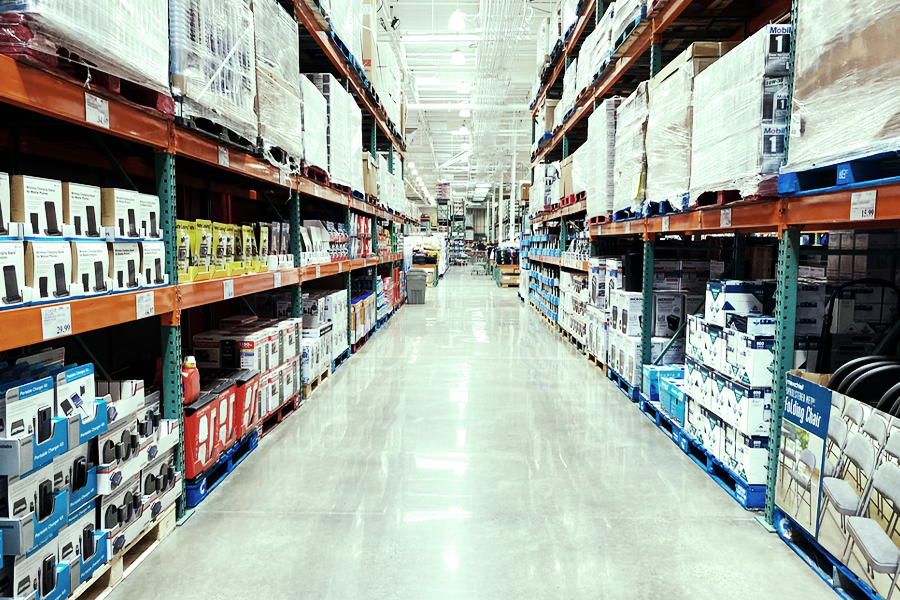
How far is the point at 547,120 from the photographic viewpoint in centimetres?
950

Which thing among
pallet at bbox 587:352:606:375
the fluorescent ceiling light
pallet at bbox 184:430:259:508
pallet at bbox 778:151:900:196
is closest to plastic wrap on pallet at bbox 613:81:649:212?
pallet at bbox 587:352:606:375

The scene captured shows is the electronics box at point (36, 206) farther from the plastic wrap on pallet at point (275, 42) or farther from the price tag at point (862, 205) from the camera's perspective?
the price tag at point (862, 205)

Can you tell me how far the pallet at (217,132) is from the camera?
2670 mm

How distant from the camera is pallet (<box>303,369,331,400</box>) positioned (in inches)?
197

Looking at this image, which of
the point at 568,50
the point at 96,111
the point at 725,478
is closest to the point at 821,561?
the point at 725,478

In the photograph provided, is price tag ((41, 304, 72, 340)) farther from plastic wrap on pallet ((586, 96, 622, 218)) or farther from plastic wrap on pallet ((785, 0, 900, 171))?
plastic wrap on pallet ((586, 96, 622, 218))

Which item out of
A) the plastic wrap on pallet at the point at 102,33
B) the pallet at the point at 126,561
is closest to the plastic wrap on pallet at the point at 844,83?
the plastic wrap on pallet at the point at 102,33

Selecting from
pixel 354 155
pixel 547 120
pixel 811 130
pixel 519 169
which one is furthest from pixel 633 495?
pixel 519 169

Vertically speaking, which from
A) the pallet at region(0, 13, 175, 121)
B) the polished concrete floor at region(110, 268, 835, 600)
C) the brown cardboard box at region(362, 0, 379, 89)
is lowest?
the polished concrete floor at region(110, 268, 835, 600)

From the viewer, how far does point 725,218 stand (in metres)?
3.18

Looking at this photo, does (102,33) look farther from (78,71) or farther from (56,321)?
(56,321)

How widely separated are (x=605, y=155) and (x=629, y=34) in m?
1.24

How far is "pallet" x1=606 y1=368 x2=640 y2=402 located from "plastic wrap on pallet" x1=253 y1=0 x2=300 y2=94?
3880 millimetres

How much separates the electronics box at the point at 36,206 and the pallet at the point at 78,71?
37 centimetres
